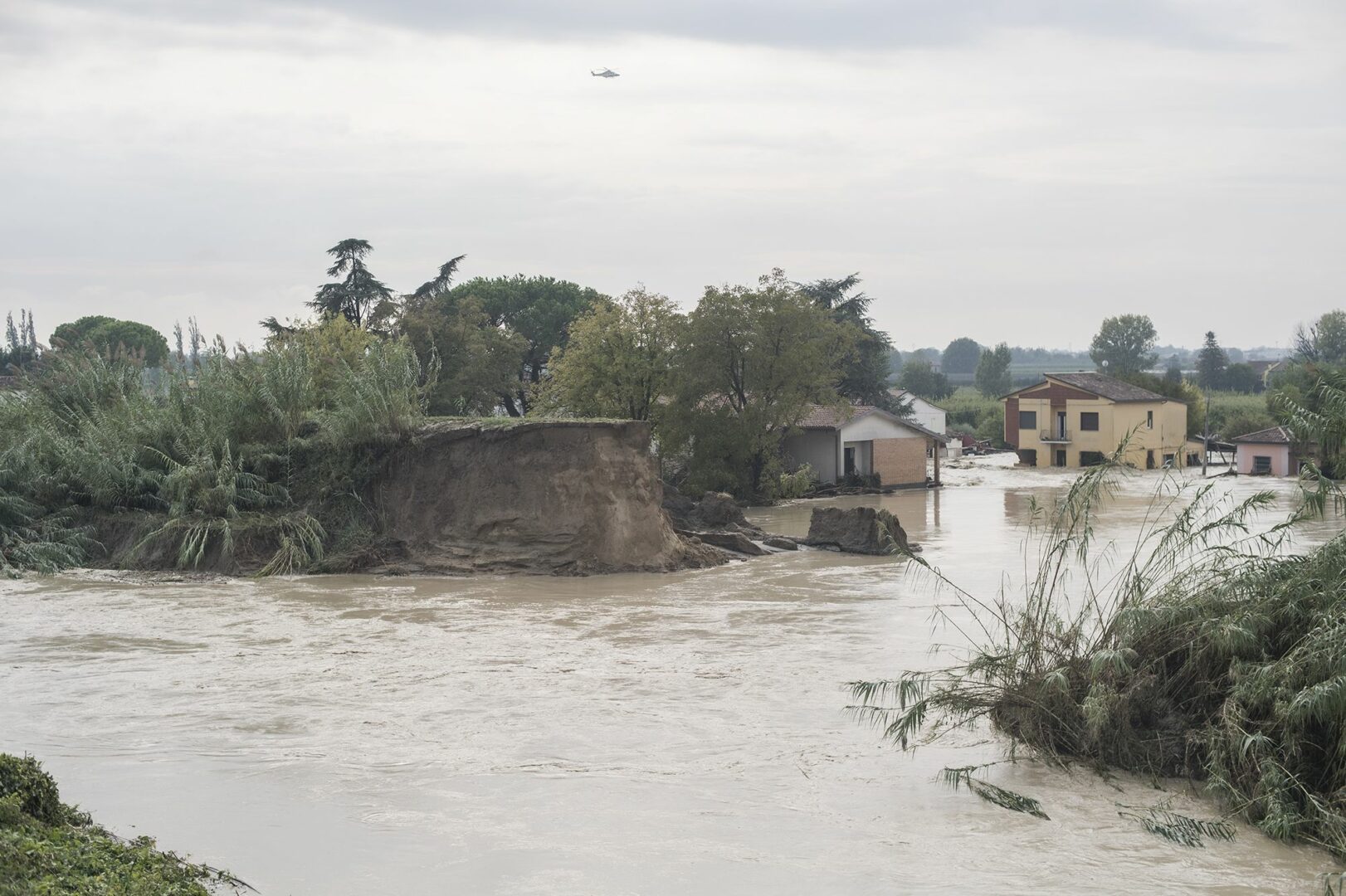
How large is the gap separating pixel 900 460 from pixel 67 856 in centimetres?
4481

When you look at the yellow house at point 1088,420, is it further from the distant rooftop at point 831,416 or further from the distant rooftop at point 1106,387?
the distant rooftop at point 831,416

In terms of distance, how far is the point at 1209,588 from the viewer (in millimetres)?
10836

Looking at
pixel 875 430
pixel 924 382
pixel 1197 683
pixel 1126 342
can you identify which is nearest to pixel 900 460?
pixel 875 430

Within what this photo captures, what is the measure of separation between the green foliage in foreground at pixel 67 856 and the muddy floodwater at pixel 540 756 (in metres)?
0.86

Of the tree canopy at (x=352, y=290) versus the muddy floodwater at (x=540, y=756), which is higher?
the tree canopy at (x=352, y=290)

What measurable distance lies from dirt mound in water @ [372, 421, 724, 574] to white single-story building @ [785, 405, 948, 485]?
70.0 feet

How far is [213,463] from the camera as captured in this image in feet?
79.0

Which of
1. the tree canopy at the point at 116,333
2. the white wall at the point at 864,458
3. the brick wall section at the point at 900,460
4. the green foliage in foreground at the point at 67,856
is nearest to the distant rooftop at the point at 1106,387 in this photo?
the brick wall section at the point at 900,460

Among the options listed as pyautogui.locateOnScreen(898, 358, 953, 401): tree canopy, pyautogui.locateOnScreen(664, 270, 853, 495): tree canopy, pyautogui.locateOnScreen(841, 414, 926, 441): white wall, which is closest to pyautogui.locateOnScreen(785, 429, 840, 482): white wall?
pyautogui.locateOnScreen(841, 414, 926, 441): white wall

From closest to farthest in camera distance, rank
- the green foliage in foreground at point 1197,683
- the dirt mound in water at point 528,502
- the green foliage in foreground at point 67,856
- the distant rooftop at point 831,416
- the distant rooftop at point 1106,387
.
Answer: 1. the green foliage in foreground at point 67,856
2. the green foliage in foreground at point 1197,683
3. the dirt mound in water at point 528,502
4. the distant rooftop at point 831,416
5. the distant rooftop at point 1106,387

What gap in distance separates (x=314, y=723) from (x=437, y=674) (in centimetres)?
253

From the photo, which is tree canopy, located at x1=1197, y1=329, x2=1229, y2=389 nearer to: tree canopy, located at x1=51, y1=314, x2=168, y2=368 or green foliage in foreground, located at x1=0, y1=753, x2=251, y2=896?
tree canopy, located at x1=51, y1=314, x2=168, y2=368

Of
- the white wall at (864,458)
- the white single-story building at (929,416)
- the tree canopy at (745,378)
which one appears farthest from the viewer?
the white single-story building at (929,416)

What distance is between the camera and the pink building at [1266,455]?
55.8m
